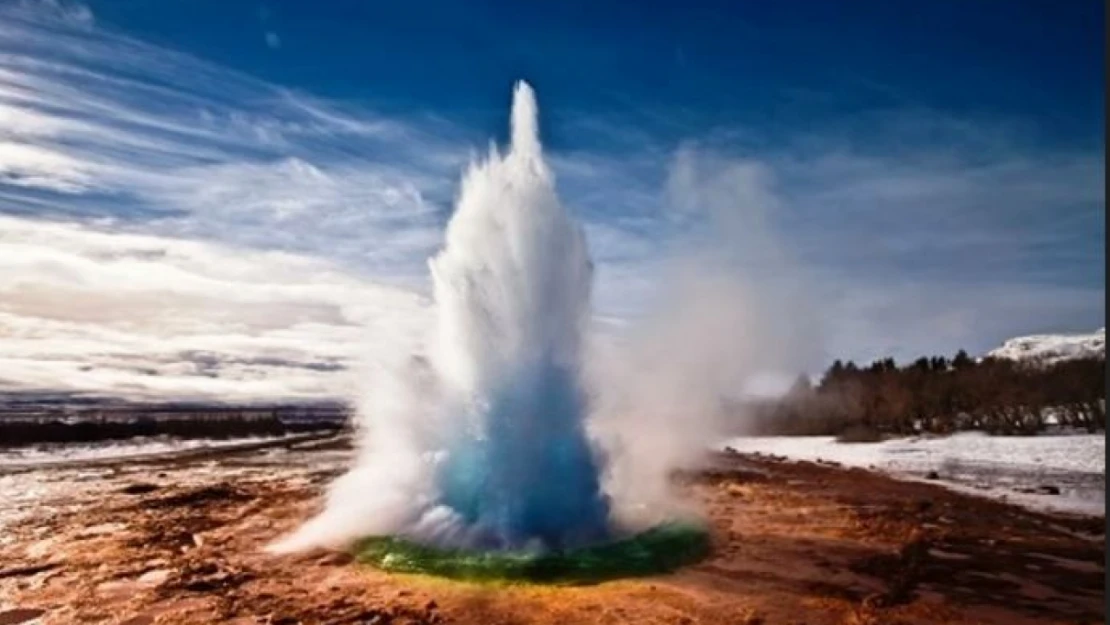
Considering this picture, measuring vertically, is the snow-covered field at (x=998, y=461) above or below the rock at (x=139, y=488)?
above

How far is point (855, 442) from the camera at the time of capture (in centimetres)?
3969

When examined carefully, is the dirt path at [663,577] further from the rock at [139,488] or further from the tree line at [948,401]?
the tree line at [948,401]

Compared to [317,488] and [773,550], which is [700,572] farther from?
[317,488]

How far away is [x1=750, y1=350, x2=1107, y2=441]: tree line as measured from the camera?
37.8 m

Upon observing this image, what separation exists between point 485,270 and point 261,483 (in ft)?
40.0

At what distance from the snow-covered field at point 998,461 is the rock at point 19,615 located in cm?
1250

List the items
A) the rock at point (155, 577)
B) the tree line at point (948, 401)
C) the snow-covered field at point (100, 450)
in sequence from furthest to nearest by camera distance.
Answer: the tree line at point (948, 401)
the snow-covered field at point (100, 450)
the rock at point (155, 577)

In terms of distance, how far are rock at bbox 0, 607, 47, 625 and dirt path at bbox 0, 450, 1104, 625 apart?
32 millimetres

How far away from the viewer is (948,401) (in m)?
45.7

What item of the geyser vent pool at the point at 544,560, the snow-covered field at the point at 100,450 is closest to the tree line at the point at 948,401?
the geyser vent pool at the point at 544,560

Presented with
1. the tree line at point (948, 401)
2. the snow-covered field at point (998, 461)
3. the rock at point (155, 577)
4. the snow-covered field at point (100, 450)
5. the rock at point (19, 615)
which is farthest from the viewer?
the tree line at point (948, 401)

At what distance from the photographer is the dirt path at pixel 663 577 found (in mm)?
7793

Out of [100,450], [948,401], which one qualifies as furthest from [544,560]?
[948,401]

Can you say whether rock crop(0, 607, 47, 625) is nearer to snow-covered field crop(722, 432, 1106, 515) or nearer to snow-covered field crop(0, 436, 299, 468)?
snow-covered field crop(722, 432, 1106, 515)
